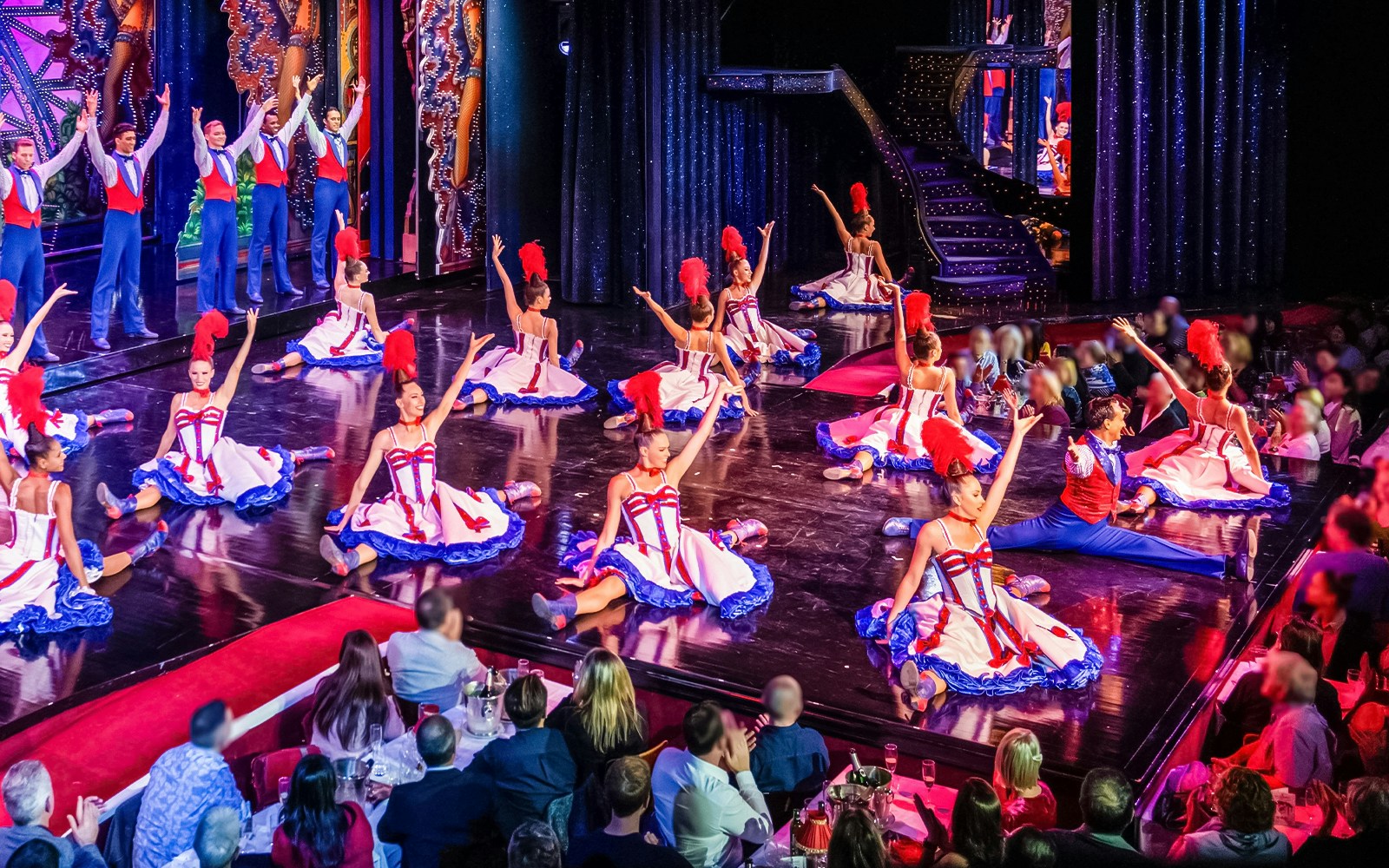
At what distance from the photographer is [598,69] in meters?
11.7

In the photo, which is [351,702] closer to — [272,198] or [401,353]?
[401,353]

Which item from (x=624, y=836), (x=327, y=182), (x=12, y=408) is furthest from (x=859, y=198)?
(x=624, y=836)

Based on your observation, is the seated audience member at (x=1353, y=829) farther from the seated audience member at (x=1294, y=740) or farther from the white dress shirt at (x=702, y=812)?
the white dress shirt at (x=702, y=812)

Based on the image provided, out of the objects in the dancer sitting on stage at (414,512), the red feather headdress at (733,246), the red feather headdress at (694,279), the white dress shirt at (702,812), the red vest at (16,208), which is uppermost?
the red vest at (16,208)

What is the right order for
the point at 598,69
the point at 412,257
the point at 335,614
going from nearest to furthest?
A: the point at 335,614 → the point at 598,69 → the point at 412,257

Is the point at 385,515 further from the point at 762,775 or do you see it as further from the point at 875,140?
the point at 875,140

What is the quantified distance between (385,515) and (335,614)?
23.8 inches

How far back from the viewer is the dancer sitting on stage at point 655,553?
5.86 metres

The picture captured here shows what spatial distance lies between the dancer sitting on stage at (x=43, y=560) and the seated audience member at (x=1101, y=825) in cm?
368

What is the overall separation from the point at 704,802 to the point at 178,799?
1.36 meters

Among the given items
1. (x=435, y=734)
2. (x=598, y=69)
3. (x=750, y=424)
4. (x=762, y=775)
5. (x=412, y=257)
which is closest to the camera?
(x=435, y=734)

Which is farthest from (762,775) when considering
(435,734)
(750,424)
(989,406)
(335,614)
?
(989,406)

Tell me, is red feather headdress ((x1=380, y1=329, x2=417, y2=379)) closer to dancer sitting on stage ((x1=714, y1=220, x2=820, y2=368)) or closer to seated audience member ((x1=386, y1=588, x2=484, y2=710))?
seated audience member ((x1=386, y1=588, x2=484, y2=710))

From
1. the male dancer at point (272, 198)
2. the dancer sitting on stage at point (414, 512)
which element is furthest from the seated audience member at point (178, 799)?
the male dancer at point (272, 198)
